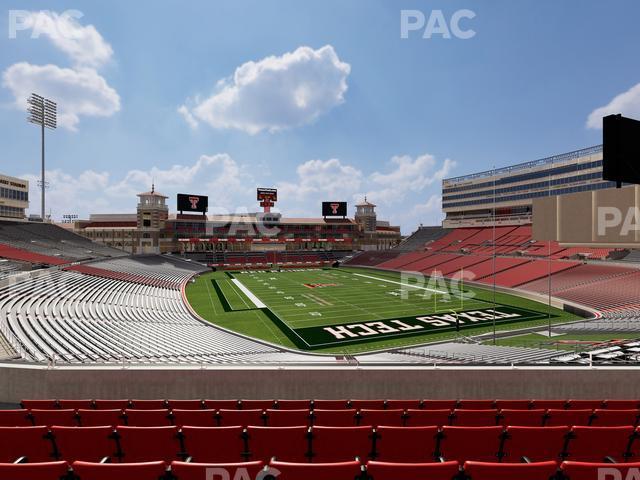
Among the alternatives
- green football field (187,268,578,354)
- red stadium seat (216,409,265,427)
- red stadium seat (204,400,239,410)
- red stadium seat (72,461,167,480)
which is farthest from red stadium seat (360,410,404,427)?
green football field (187,268,578,354)

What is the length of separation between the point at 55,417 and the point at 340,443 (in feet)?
14.9

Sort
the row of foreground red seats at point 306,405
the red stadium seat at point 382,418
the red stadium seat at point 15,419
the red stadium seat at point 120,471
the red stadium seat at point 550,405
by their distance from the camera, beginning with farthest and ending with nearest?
the red stadium seat at point 550,405
the row of foreground red seats at point 306,405
the red stadium seat at point 382,418
the red stadium seat at point 15,419
the red stadium seat at point 120,471

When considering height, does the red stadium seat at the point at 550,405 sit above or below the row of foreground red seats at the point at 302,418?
below

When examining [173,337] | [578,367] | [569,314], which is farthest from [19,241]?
[569,314]

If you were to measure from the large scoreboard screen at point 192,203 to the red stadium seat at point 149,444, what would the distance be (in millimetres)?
71253

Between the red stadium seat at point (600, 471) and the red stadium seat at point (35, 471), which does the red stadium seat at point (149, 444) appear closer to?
the red stadium seat at point (35, 471)

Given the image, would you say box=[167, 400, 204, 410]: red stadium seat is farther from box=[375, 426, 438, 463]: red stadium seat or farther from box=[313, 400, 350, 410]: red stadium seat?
box=[375, 426, 438, 463]: red stadium seat

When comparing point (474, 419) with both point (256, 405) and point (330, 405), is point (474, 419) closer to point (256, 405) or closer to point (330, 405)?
point (330, 405)

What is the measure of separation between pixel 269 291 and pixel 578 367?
3479 centimetres

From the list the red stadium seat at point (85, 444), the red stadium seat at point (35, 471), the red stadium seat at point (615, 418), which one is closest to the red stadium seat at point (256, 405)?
the red stadium seat at point (85, 444)

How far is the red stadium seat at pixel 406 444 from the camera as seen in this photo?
4375 millimetres

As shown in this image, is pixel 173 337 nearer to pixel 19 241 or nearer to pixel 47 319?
pixel 47 319

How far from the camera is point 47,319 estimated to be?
55.8ft

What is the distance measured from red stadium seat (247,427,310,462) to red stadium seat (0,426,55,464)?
8.33ft
